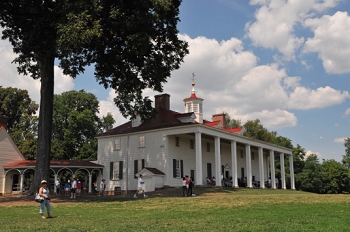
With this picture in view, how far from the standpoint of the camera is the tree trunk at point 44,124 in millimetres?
25922

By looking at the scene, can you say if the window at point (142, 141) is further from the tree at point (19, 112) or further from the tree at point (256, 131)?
the tree at point (256, 131)

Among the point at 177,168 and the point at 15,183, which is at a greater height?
the point at 177,168

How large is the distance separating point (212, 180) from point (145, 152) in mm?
7270

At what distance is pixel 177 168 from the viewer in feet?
129

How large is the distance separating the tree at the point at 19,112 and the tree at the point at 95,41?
107 ft

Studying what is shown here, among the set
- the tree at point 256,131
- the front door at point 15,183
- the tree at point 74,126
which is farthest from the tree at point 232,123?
the front door at point 15,183

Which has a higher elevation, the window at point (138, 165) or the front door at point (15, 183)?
the window at point (138, 165)

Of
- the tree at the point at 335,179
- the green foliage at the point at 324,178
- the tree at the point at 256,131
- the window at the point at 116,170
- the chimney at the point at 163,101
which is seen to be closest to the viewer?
the window at the point at 116,170

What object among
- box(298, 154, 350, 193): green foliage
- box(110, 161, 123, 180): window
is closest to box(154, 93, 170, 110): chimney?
box(110, 161, 123, 180): window

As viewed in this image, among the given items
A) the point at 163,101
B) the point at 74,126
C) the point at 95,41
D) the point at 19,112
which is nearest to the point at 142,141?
the point at 163,101

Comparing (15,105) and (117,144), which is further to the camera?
(15,105)

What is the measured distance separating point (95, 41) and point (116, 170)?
21.5m

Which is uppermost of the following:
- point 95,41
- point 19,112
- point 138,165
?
point 19,112

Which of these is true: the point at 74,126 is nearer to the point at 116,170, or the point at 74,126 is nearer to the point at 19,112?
the point at 19,112
